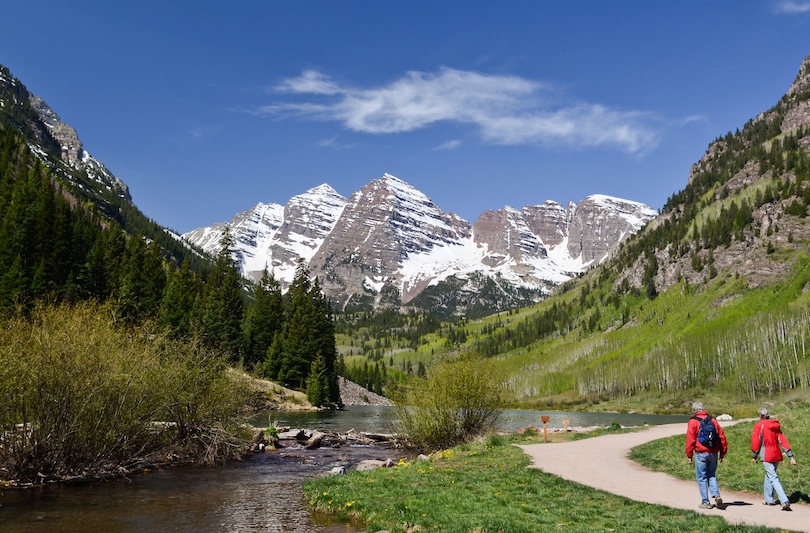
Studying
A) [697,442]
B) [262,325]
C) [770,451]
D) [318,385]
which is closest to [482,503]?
[697,442]

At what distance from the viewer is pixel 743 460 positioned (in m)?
25.5

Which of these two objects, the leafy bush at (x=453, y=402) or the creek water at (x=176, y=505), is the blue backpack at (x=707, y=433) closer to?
the creek water at (x=176, y=505)

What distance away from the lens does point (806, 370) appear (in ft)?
506

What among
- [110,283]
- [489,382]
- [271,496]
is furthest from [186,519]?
[110,283]

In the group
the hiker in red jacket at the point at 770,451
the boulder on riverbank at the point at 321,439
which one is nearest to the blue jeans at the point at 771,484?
the hiker in red jacket at the point at 770,451

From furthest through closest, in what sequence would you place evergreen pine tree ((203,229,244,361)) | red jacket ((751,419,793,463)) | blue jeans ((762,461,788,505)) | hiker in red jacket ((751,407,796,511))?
evergreen pine tree ((203,229,244,361))
red jacket ((751,419,793,463))
hiker in red jacket ((751,407,796,511))
blue jeans ((762,461,788,505))

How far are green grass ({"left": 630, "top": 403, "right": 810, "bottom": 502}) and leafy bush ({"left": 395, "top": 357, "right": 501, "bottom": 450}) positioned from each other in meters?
11.0

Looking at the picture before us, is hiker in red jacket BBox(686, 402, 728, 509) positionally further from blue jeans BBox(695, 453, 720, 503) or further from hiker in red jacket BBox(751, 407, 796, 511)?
hiker in red jacket BBox(751, 407, 796, 511)

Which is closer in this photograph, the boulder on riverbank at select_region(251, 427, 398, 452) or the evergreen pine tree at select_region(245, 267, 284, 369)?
the boulder on riverbank at select_region(251, 427, 398, 452)

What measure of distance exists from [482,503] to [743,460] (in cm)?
1461

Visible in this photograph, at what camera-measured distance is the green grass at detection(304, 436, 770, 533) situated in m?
15.5

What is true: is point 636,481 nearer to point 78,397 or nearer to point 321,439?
point 78,397

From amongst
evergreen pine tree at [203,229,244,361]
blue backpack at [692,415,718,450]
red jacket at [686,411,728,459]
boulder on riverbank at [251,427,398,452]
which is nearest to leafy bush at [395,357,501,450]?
boulder on riverbank at [251,427,398,452]

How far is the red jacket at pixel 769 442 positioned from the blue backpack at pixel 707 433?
5.44 feet
